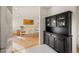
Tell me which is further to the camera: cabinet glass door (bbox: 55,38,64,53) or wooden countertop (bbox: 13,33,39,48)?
wooden countertop (bbox: 13,33,39,48)

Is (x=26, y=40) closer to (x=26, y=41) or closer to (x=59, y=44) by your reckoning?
(x=26, y=41)

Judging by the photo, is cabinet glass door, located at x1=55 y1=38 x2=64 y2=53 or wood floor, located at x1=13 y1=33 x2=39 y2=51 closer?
cabinet glass door, located at x1=55 y1=38 x2=64 y2=53

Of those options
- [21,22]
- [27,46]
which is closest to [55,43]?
[27,46]

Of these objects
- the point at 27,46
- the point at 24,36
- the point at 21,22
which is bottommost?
the point at 27,46

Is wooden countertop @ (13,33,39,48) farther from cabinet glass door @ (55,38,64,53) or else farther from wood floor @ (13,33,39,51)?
cabinet glass door @ (55,38,64,53)

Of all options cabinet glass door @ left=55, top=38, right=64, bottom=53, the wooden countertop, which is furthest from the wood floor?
cabinet glass door @ left=55, top=38, right=64, bottom=53

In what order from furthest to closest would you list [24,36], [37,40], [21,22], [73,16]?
[37,40] < [24,36] < [21,22] < [73,16]

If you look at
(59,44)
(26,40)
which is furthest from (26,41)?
(59,44)

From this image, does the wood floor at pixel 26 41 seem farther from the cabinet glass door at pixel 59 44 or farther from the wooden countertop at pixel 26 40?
the cabinet glass door at pixel 59 44
